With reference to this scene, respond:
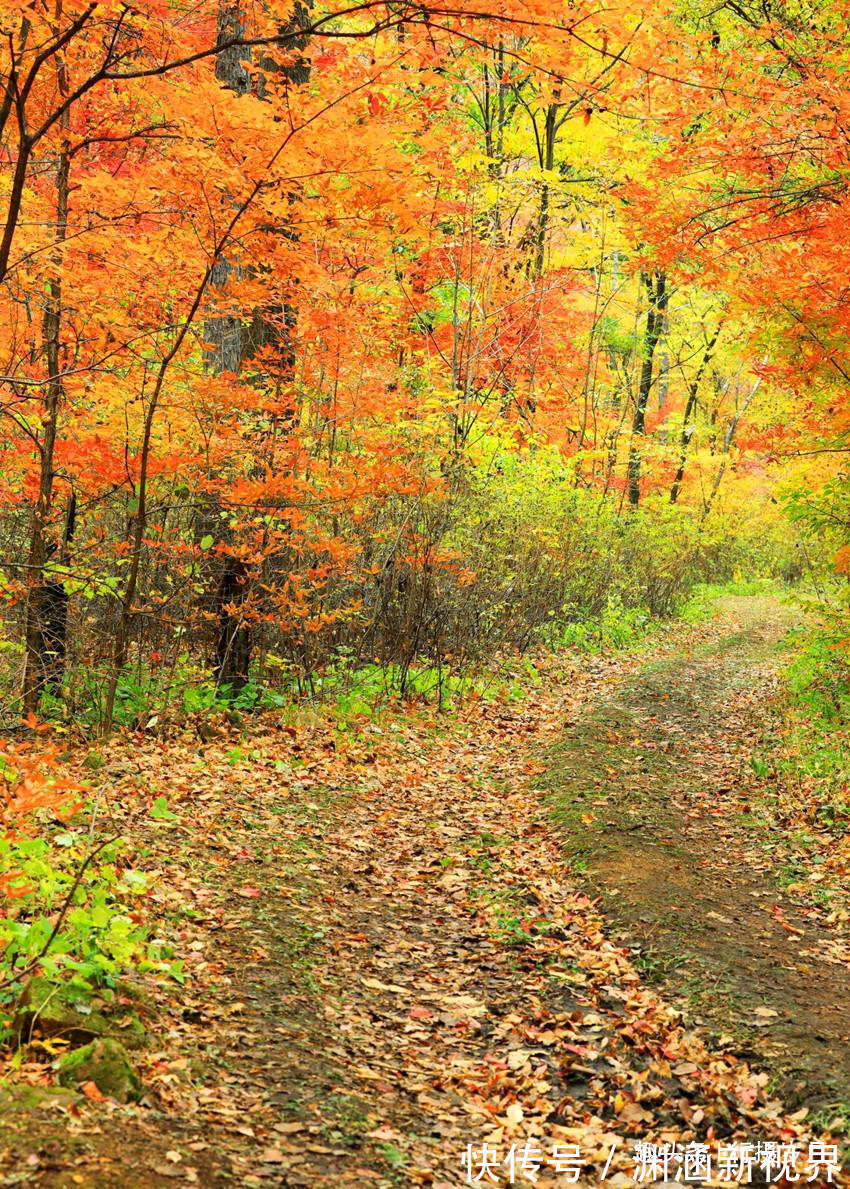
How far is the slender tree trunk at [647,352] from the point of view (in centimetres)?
2392

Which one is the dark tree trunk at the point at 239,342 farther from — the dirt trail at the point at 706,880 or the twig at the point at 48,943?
the twig at the point at 48,943

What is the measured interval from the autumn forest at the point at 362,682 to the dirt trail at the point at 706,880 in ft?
0.12

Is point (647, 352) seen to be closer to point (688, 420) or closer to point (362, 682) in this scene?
point (688, 420)

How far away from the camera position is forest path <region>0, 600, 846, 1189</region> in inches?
142

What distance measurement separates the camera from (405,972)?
5.33 m

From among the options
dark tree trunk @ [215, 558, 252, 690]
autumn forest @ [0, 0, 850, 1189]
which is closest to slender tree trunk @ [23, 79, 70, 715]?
autumn forest @ [0, 0, 850, 1189]

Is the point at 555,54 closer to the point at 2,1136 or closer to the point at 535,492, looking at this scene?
the point at 2,1136

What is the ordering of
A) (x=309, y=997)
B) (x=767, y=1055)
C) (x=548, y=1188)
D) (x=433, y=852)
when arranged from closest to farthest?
1. (x=548, y=1188)
2. (x=767, y=1055)
3. (x=309, y=997)
4. (x=433, y=852)

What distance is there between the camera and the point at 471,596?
1232 cm

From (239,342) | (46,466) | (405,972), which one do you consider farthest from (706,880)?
(239,342)

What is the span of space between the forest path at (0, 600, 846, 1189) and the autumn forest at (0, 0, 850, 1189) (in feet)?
0.09

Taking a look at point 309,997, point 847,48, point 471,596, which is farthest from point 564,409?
point 309,997

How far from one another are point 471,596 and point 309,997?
7.86 m

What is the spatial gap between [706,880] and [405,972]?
99.5 inches
